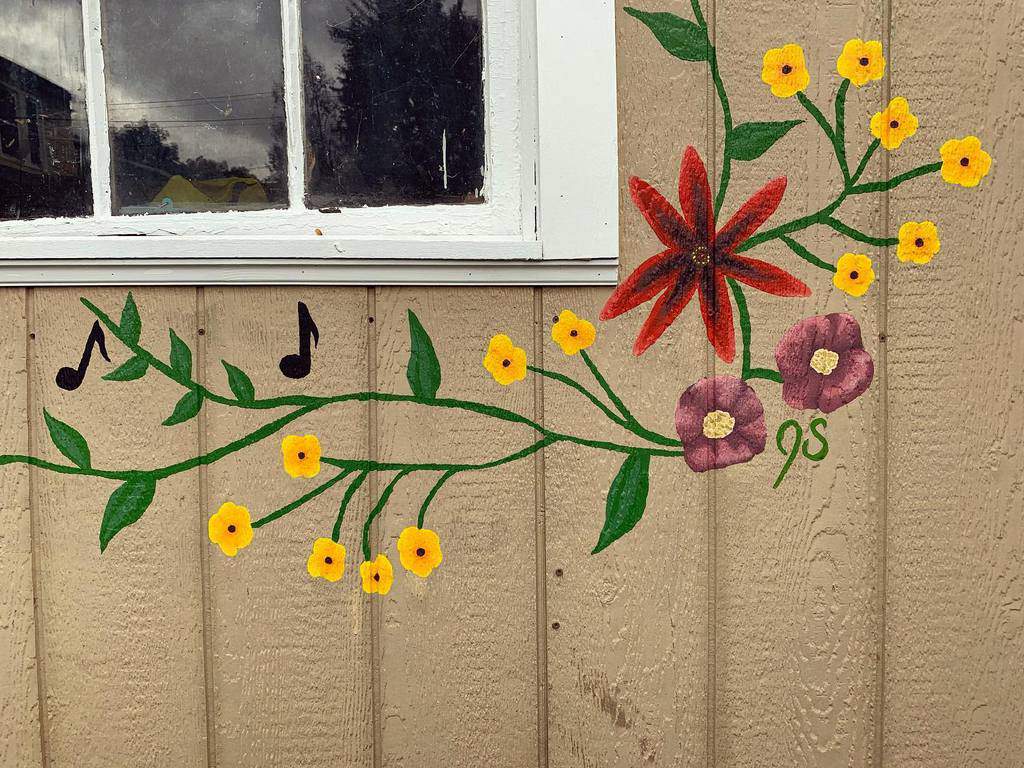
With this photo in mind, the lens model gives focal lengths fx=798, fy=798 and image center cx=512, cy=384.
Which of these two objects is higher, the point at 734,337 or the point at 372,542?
the point at 734,337

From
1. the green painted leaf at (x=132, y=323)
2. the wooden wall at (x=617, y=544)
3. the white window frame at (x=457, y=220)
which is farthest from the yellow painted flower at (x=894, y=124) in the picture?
the green painted leaf at (x=132, y=323)

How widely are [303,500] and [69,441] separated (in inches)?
12.0

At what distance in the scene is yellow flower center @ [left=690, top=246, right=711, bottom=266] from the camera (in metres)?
1.04

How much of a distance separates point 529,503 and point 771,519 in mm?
325

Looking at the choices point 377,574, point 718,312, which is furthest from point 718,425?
point 377,574

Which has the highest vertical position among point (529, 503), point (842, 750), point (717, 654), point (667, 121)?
point (667, 121)

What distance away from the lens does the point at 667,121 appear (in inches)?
40.8

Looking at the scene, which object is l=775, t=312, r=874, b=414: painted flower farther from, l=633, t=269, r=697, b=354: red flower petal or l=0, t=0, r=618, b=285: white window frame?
l=0, t=0, r=618, b=285: white window frame

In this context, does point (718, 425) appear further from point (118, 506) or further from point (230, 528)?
point (118, 506)

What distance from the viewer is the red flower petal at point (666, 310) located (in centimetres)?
105

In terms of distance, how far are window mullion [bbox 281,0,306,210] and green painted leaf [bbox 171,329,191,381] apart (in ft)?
0.75

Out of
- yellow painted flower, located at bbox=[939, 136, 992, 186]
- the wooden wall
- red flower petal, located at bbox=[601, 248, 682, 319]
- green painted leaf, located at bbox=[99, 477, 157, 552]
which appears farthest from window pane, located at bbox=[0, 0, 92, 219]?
yellow painted flower, located at bbox=[939, 136, 992, 186]

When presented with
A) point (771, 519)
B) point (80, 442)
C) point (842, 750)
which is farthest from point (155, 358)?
point (842, 750)

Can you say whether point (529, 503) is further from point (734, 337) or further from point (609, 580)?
point (734, 337)
